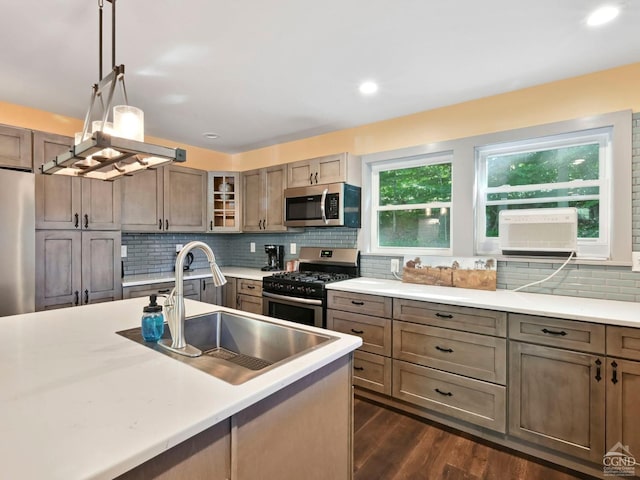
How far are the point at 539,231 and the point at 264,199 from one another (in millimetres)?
2785

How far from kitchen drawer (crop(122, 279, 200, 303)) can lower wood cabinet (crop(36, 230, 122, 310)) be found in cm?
10

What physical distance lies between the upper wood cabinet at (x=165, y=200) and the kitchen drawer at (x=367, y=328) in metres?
2.16

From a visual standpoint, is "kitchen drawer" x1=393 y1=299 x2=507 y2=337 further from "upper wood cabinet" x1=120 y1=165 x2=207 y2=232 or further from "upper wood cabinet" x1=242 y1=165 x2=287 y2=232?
"upper wood cabinet" x1=120 y1=165 x2=207 y2=232

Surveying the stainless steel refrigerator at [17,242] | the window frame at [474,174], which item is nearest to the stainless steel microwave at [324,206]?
the window frame at [474,174]

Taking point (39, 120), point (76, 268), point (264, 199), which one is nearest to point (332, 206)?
point (264, 199)

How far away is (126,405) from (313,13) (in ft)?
6.13

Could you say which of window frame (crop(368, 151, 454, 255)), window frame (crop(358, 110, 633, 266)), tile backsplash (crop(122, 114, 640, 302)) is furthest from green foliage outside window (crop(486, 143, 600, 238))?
window frame (crop(368, 151, 454, 255))

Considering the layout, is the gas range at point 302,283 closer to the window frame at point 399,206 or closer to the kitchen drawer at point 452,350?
the window frame at point 399,206

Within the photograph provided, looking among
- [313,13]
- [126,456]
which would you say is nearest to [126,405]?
[126,456]

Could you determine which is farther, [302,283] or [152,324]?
[302,283]

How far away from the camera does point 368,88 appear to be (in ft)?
8.32

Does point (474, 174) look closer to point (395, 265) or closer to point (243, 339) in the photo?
point (395, 265)

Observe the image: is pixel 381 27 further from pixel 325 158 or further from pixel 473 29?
pixel 325 158

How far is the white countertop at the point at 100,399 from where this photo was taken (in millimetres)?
643
